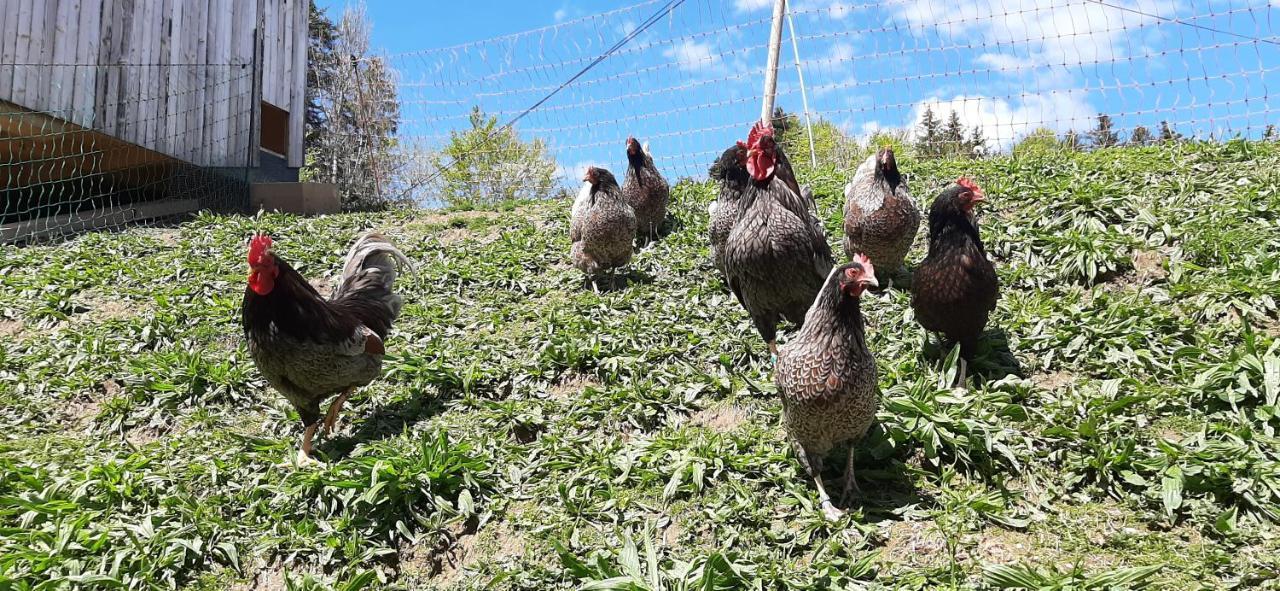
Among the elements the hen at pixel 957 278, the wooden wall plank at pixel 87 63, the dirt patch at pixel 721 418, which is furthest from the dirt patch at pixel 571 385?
the wooden wall plank at pixel 87 63

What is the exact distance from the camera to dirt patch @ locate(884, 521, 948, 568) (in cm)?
319

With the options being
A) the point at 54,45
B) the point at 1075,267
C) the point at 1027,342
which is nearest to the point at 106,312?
the point at 54,45

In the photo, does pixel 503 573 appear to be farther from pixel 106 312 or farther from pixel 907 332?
pixel 106 312

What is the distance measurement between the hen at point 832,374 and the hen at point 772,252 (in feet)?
3.85

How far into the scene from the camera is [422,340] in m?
6.04

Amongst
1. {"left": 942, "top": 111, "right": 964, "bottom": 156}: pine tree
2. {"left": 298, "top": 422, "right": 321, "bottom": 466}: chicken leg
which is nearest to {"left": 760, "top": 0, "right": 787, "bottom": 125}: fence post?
{"left": 942, "top": 111, "right": 964, "bottom": 156}: pine tree

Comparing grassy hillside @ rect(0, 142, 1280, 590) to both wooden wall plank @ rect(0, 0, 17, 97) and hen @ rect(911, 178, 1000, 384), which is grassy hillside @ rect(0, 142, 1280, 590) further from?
wooden wall plank @ rect(0, 0, 17, 97)

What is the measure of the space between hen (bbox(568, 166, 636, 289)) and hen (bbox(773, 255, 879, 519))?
3.21 m

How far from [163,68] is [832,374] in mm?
10876

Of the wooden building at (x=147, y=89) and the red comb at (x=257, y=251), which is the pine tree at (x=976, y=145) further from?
the wooden building at (x=147, y=89)

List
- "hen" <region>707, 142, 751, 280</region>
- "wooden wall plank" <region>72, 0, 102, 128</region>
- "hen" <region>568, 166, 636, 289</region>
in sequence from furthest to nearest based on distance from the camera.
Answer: "wooden wall plank" <region>72, 0, 102, 128</region> < "hen" <region>568, 166, 636, 289</region> < "hen" <region>707, 142, 751, 280</region>

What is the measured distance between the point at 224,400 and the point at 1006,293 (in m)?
5.52

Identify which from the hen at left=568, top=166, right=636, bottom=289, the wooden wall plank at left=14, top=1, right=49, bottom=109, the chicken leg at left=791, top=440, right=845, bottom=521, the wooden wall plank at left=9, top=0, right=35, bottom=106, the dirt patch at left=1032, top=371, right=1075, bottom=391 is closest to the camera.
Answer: the chicken leg at left=791, top=440, right=845, bottom=521

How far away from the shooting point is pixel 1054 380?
14.5 ft
